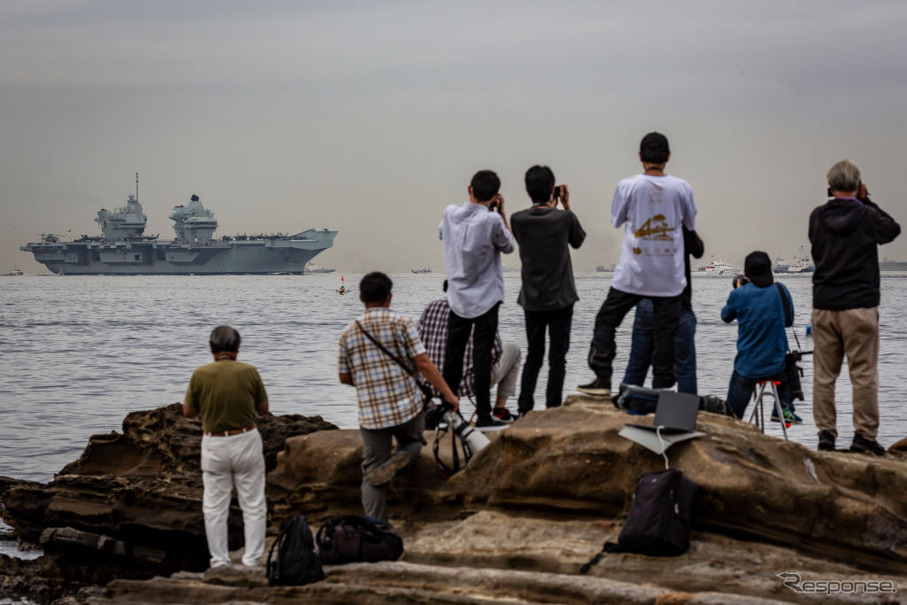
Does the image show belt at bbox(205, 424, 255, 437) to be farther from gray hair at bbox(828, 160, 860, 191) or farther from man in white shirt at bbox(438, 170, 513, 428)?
gray hair at bbox(828, 160, 860, 191)

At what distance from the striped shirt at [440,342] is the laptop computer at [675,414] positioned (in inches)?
62.8

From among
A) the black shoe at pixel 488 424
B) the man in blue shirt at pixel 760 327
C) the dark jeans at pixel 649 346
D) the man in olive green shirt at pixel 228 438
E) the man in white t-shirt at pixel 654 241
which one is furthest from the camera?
the black shoe at pixel 488 424

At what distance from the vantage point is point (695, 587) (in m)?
4.34

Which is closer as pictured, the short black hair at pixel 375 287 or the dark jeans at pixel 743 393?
the short black hair at pixel 375 287

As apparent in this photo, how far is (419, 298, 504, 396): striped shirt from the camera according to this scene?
6.59 meters

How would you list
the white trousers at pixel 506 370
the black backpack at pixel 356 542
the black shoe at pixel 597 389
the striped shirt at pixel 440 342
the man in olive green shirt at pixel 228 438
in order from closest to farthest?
the black backpack at pixel 356 542 < the man in olive green shirt at pixel 228 438 < the black shoe at pixel 597 389 < the striped shirt at pixel 440 342 < the white trousers at pixel 506 370

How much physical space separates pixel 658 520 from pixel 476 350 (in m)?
1.95

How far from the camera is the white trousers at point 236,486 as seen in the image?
515 centimetres

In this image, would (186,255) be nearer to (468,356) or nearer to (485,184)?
(468,356)

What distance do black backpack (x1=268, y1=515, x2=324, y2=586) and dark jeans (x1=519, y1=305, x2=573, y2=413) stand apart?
2011 millimetres

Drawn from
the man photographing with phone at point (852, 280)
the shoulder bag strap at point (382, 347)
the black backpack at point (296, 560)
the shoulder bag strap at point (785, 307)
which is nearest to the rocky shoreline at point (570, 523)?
the black backpack at point (296, 560)

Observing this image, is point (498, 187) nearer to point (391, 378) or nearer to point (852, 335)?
point (391, 378)

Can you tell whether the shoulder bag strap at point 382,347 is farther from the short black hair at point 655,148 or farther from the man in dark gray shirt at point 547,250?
the short black hair at point 655,148

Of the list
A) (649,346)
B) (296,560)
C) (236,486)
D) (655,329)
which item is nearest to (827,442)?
(649,346)
